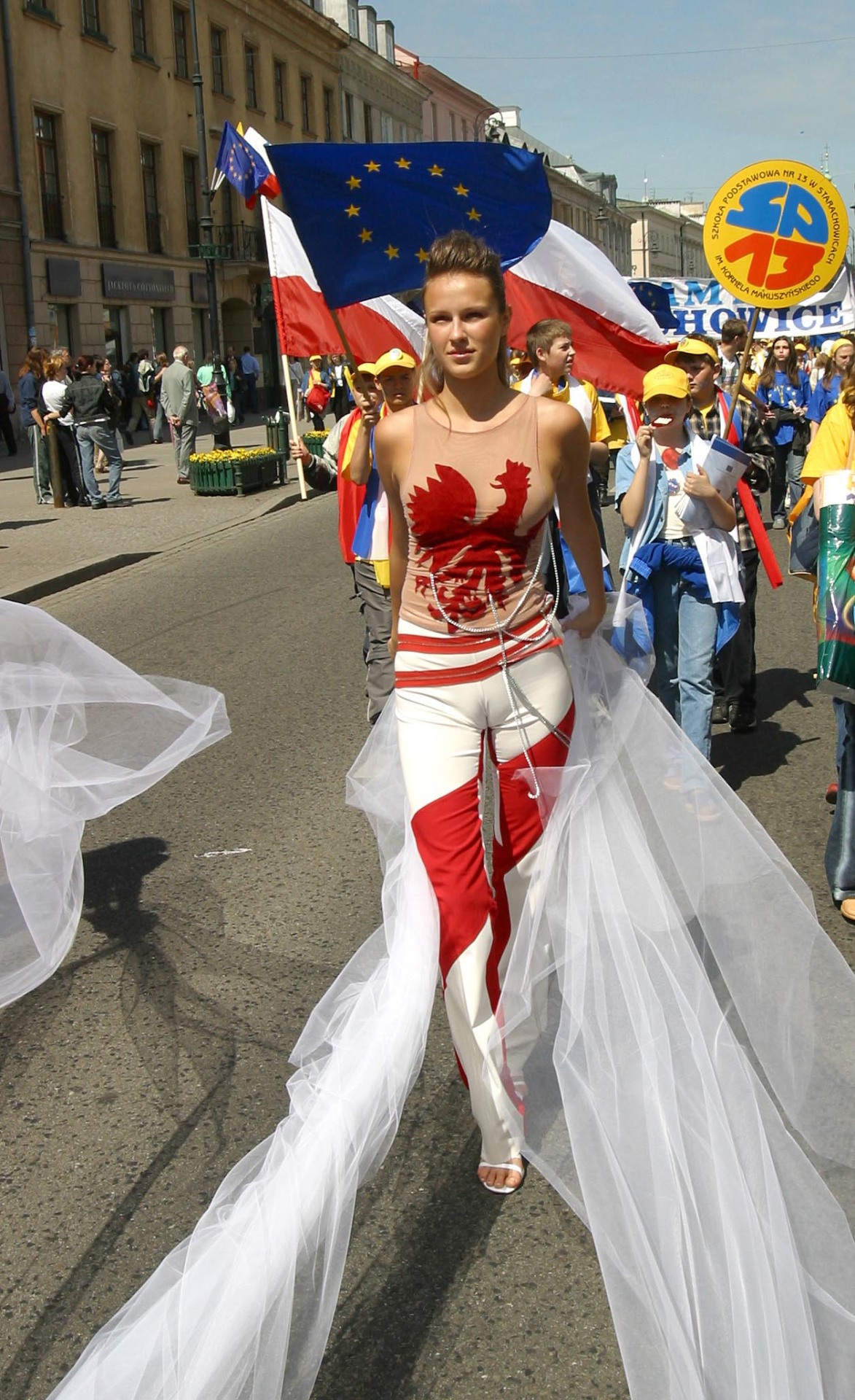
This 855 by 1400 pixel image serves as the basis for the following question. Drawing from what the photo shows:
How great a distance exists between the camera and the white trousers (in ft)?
9.63

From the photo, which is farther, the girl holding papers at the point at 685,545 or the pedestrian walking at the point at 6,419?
the pedestrian walking at the point at 6,419

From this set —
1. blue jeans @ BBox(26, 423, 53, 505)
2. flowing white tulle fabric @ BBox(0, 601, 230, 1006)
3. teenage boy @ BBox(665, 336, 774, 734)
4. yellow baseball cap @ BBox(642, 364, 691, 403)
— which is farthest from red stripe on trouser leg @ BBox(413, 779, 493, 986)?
blue jeans @ BBox(26, 423, 53, 505)

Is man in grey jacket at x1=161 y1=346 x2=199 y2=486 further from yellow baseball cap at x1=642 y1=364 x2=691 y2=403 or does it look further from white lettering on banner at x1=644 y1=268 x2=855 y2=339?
yellow baseball cap at x1=642 y1=364 x2=691 y2=403

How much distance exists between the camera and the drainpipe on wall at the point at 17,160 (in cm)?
2898

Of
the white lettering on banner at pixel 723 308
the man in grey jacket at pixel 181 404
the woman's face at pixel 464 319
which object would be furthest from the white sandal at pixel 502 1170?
the man in grey jacket at pixel 181 404

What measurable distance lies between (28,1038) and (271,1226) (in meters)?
1.74

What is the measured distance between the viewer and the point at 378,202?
471cm

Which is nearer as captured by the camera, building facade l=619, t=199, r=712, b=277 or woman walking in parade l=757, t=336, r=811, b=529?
woman walking in parade l=757, t=336, r=811, b=529

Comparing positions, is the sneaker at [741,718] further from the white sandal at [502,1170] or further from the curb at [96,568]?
the white sandal at [502,1170]

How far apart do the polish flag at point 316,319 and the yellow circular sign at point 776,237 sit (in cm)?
197

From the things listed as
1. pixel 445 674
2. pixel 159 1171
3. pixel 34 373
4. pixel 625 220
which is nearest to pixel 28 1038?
pixel 159 1171

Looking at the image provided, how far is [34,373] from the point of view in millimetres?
17891

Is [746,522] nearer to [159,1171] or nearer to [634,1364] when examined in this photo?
[159,1171]

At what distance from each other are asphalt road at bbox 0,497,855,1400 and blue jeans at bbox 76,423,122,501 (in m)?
10.9
